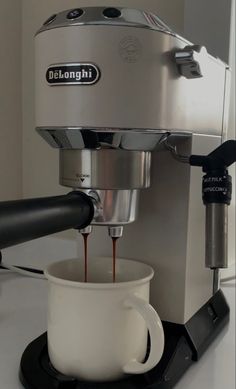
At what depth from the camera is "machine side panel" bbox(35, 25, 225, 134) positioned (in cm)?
35

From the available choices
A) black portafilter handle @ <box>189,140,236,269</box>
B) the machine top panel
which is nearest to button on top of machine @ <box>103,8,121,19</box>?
the machine top panel

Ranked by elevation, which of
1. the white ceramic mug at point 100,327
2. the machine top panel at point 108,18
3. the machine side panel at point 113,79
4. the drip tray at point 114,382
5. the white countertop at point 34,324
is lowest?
the white countertop at point 34,324

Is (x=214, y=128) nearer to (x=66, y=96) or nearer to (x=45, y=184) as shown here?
(x=66, y=96)

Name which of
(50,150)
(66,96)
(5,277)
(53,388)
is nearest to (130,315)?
(53,388)

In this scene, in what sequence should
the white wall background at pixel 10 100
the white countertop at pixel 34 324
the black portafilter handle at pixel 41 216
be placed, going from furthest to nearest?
the white wall background at pixel 10 100
the white countertop at pixel 34 324
the black portafilter handle at pixel 41 216

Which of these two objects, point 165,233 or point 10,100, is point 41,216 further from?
point 10,100

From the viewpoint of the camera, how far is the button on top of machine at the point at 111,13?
1.16 feet

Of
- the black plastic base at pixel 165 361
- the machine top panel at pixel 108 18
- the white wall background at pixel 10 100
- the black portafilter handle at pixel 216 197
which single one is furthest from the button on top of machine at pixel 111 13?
the white wall background at pixel 10 100

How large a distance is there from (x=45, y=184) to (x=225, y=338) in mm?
435

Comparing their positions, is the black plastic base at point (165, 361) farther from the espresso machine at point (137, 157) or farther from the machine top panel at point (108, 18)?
the machine top panel at point (108, 18)

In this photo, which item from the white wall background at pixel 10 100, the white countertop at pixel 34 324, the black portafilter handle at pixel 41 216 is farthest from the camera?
the white wall background at pixel 10 100

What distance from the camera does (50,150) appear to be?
811 mm

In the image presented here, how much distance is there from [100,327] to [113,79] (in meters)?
0.20

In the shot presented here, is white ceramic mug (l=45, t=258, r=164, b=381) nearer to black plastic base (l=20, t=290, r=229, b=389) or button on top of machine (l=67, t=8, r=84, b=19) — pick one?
black plastic base (l=20, t=290, r=229, b=389)
